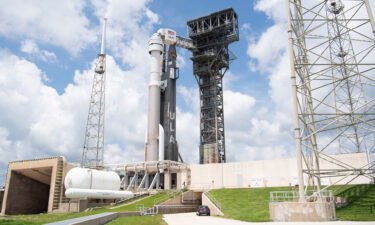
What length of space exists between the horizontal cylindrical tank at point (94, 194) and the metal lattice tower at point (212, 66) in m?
25.6

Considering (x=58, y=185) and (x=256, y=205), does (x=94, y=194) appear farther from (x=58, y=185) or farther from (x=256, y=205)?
(x=256, y=205)

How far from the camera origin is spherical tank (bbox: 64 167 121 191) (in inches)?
1764

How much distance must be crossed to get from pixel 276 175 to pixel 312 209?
30361mm

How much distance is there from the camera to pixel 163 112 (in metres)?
73.8

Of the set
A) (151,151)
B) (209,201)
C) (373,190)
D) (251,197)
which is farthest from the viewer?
(151,151)

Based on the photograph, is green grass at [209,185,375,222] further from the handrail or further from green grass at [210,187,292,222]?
the handrail

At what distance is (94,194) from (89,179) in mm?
2425

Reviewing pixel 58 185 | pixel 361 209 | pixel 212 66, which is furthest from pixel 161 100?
pixel 361 209

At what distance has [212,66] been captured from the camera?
251 ft

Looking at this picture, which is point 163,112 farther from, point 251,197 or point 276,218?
point 276,218

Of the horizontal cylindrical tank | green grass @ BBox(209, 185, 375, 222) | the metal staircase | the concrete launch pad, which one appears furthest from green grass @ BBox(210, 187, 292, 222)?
the concrete launch pad

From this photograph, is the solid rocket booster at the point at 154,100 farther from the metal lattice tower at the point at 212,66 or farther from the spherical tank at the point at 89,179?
the spherical tank at the point at 89,179

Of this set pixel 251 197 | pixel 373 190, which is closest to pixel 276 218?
pixel 373 190

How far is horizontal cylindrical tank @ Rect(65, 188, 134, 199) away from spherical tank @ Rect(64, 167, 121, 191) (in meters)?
1.23
